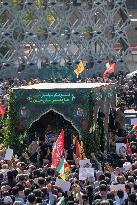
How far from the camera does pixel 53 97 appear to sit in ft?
87.7

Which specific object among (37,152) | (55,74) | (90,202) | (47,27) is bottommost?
(90,202)

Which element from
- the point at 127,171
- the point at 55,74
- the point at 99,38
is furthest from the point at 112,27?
the point at 127,171

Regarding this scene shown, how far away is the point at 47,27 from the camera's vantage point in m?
67.6

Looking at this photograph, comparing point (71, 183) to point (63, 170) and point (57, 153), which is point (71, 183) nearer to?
point (63, 170)

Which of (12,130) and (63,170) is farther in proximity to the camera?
(12,130)

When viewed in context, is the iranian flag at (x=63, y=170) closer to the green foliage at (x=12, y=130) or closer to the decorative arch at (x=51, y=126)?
the green foliage at (x=12, y=130)

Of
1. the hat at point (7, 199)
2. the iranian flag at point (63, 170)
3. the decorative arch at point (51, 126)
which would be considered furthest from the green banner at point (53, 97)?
the hat at point (7, 199)

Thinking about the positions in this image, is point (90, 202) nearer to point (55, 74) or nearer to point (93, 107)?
point (93, 107)

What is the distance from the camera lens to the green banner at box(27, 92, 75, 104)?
87.5 ft

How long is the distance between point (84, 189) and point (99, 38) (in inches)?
1963

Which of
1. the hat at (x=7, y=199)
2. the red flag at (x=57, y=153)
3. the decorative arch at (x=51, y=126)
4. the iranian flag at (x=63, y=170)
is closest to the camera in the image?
the hat at (x=7, y=199)

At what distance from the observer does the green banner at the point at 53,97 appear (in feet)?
87.5

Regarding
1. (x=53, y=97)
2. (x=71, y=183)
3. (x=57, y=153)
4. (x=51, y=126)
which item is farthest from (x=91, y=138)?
(x=71, y=183)

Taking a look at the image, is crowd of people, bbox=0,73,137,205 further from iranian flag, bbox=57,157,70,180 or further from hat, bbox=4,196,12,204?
iranian flag, bbox=57,157,70,180
